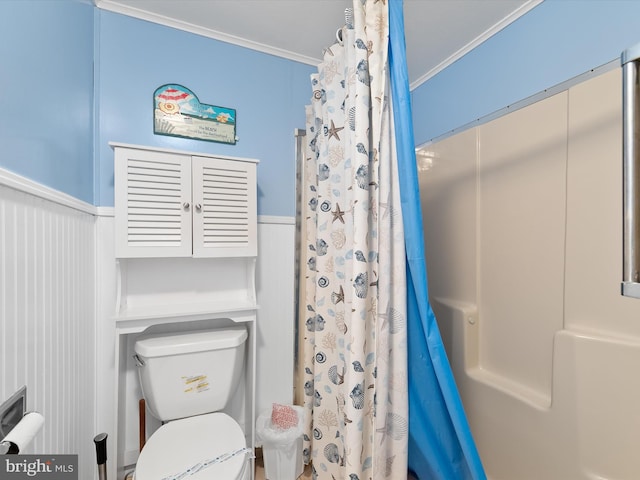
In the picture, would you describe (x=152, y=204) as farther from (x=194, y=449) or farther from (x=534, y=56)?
(x=534, y=56)

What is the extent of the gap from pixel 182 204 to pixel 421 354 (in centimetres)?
114

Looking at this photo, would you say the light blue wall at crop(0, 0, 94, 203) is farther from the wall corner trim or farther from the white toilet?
the white toilet

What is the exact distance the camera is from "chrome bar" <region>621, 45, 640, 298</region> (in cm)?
51

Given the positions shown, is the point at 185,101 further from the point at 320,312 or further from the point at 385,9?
the point at 320,312

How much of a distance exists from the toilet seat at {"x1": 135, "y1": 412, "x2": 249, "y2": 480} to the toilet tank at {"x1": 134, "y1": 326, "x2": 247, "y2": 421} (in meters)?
0.07

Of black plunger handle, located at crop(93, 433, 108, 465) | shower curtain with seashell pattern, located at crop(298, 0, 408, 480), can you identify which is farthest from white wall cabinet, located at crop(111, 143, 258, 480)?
shower curtain with seashell pattern, located at crop(298, 0, 408, 480)

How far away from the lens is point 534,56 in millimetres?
1320

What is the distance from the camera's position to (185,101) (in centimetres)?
150

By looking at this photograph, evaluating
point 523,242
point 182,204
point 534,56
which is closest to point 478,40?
point 534,56

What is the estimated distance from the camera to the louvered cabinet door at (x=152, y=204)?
4.05 feet

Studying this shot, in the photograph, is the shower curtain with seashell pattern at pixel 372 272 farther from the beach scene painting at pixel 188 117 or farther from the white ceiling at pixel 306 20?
the beach scene painting at pixel 188 117

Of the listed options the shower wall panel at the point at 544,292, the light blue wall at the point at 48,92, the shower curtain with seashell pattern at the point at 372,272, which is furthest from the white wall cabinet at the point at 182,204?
the shower wall panel at the point at 544,292

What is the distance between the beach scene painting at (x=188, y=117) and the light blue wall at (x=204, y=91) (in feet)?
0.10

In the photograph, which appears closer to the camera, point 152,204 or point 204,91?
point 152,204
